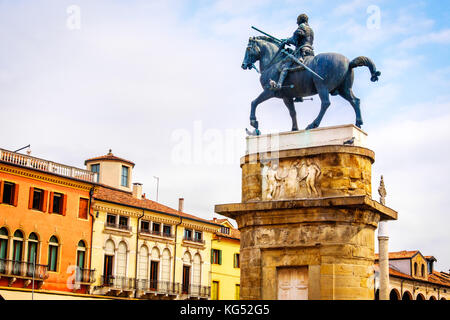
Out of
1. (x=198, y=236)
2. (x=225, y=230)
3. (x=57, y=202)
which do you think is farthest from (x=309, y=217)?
(x=225, y=230)

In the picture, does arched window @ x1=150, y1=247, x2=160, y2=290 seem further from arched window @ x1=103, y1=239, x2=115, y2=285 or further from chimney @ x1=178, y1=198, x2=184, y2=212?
chimney @ x1=178, y1=198, x2=184, y2=212

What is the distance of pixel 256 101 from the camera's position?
72.4 ft

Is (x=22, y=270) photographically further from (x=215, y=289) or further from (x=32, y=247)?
(x=215, y=289)

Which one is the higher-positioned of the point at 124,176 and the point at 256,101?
the point at 124,176

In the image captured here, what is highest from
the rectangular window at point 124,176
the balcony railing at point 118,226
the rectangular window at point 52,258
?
the rectangular window at point 124,176

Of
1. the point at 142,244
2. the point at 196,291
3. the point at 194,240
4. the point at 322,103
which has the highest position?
the point at 322,103

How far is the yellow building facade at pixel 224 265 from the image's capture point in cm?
7138

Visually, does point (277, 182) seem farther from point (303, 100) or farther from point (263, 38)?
point (263, 38)

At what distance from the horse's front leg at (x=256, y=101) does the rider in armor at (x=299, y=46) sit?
1.73 feet

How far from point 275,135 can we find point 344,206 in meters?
3.20

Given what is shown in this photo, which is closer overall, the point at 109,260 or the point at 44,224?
the point at 44,224

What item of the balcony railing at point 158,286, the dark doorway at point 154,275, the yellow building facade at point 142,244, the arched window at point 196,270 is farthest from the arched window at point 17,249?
the arched window at point 196,270

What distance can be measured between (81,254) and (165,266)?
991 cm

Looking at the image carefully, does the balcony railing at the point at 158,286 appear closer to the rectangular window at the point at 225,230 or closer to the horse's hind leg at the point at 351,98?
the rectangular window at the point at 225,230
